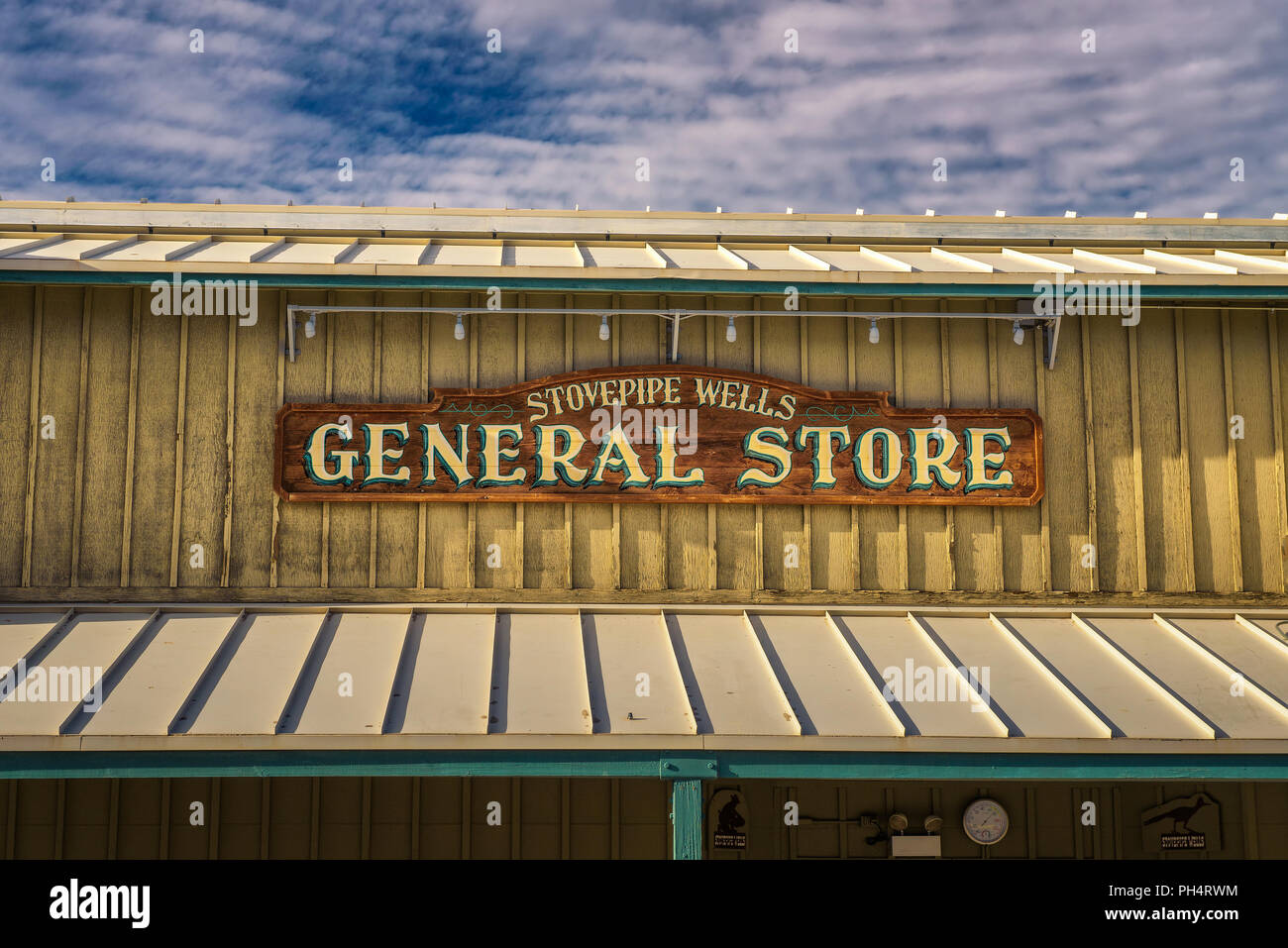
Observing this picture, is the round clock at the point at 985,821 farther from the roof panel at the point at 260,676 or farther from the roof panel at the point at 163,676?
the roof panel at the point at 163,676

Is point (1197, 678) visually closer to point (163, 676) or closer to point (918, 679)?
point (918, 679)

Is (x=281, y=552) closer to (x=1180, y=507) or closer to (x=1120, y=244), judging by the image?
(x=1180, y=507)

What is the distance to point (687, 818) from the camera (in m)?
6.49

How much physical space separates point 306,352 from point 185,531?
1869 millimetres

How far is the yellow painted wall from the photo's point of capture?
823 cm

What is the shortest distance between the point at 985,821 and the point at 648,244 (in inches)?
251

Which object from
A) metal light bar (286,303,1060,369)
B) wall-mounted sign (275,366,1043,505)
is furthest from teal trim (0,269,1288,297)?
wall-mounted sign (275,366,1043,505)

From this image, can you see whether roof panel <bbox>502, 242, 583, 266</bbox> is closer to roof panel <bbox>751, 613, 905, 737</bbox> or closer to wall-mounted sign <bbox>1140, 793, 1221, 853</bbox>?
roof panel <bbox>751, 613, 905, 737</bbox>

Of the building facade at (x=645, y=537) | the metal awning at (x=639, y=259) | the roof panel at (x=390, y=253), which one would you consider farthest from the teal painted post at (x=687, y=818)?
the roof panel at (x=390, y=253)

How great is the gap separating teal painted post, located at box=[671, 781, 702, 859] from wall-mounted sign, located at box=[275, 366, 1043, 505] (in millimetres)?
2790

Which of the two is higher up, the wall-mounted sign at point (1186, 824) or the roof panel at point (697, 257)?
the roof panel at point (697, 257)

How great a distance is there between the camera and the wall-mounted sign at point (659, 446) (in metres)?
8.38

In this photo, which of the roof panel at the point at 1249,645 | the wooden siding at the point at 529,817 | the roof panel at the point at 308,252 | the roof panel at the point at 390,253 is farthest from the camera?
the roof panel at the point at 390,253

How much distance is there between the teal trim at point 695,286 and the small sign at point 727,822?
4384 millimetres
